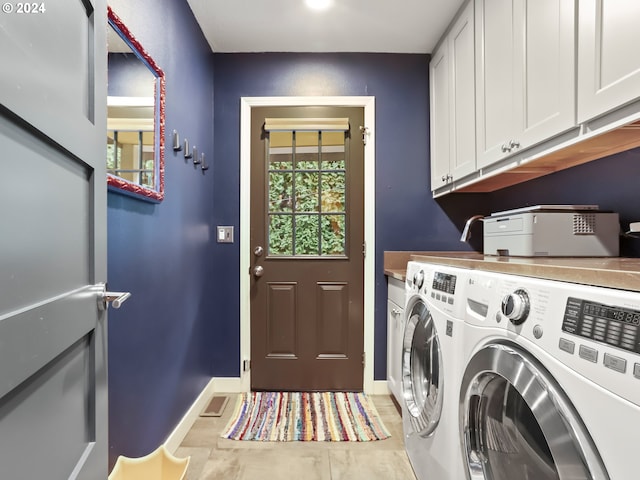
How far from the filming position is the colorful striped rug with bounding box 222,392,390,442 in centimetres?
197

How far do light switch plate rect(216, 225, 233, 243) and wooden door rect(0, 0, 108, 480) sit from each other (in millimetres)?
1669

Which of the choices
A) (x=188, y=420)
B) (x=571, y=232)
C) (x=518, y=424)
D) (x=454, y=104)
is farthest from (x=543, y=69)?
(x=188, y=420)

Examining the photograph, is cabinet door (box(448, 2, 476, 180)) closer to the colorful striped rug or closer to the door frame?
the door frame

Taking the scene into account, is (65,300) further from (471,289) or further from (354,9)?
(354,9)

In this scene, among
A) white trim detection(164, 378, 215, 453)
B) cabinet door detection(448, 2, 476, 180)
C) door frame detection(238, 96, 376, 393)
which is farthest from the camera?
door frame detection(238, 96, 376, 393)

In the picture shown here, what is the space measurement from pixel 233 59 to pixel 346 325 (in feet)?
6.67

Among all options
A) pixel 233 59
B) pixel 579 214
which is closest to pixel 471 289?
pixel 579 214

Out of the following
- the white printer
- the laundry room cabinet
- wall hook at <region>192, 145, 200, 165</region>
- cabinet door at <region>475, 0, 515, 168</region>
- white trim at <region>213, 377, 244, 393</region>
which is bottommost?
white trim at <region>213, 377, 244, 393</region>

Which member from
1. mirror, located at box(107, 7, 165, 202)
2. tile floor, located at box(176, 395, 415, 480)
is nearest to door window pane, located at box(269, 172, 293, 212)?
mirror, located at box(107, 7, 165, 202)

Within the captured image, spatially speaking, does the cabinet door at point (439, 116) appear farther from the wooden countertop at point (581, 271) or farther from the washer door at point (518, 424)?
the washer door at point (518, 424)

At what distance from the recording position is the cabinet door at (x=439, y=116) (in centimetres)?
225

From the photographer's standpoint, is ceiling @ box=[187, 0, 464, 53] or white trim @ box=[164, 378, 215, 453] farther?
ceiling @ box=[187, 0, 464, 53]

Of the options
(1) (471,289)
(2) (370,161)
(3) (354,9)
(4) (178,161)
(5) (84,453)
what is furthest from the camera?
(2) (370,161)

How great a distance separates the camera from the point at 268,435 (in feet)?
6.49
